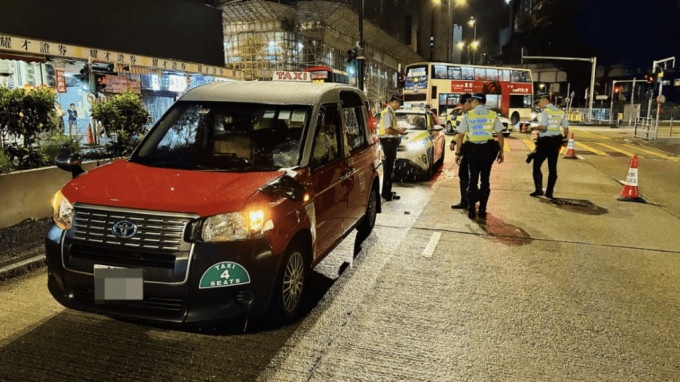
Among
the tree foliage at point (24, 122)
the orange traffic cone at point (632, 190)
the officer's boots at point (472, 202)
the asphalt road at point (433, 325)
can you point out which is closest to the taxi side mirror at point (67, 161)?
the asphalt road at point (433, 325)

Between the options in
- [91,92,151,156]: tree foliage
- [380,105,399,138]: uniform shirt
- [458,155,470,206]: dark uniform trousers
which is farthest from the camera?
[91,92,151,156]: tree foliage

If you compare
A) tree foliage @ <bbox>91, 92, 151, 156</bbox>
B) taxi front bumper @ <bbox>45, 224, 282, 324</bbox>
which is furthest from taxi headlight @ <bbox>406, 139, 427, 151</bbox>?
taxi front bumper @ <bbox>45, 224, 282, 324</bbox>

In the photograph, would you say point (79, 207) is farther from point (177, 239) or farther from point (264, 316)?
point (264, 316)

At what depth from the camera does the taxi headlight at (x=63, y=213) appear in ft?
11.6

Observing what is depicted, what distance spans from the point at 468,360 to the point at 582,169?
39.5 ft

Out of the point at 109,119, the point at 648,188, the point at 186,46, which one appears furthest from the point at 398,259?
the point at 186,46

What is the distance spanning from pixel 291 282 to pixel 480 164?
4573 mm

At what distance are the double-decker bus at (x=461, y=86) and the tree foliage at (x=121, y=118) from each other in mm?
23411

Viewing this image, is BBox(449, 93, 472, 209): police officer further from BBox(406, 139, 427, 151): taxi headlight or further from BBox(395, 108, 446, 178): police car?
BBox(406, 139, 427, 151): taxi headlight

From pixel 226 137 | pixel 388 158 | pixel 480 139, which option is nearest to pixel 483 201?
pixel 480 139

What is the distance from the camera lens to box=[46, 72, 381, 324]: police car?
3.28 meters

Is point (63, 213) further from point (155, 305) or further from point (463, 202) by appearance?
point (463, 202)

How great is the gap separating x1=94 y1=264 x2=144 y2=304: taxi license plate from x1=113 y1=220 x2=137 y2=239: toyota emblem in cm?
21

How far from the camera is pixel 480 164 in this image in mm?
7648
